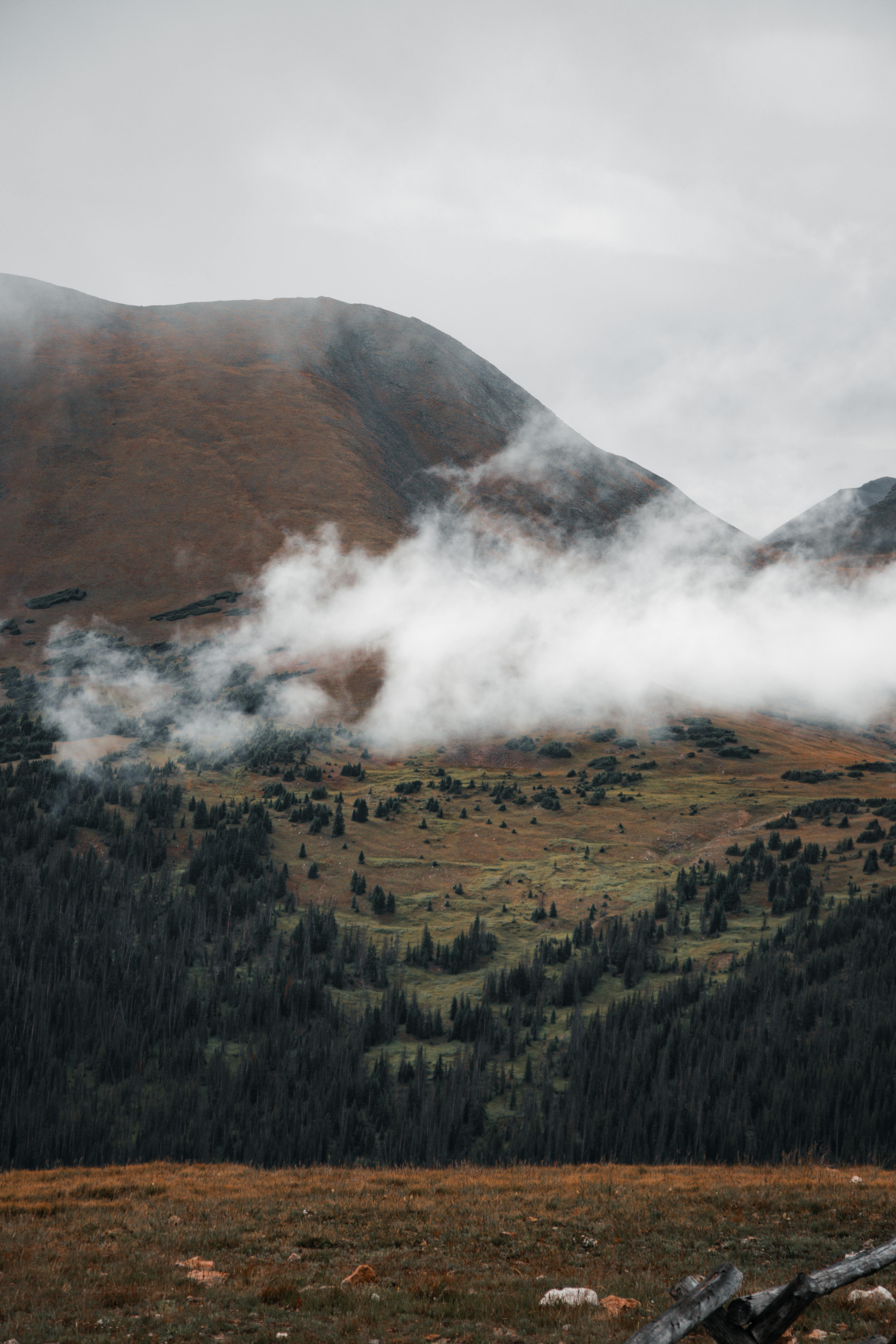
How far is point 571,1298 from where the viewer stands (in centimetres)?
1195

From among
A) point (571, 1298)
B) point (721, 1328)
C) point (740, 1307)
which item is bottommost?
point (571, 1298)

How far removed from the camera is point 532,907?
3059 inches

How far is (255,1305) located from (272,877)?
2705 inches

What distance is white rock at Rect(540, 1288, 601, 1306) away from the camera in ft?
38.5

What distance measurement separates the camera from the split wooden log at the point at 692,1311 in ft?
20.6

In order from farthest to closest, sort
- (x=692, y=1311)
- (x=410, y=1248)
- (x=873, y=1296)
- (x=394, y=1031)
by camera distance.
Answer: (x=394, y=1031), (x=410, y=1248), (x=873, y=1296), (x=692, y=1311)

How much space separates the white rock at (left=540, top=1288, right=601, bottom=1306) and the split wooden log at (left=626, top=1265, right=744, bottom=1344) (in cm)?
621

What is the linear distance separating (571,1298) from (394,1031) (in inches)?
1967

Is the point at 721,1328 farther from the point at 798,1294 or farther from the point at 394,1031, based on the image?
the point at 394,1031

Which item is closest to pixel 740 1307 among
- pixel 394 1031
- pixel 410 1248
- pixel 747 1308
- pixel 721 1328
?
pixel 747 1308

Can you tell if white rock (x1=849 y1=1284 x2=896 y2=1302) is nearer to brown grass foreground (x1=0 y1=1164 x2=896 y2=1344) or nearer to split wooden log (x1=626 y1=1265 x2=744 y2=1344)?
A: brown grass foreground (x1=0 y1=1164 x2=896 y2=1344)

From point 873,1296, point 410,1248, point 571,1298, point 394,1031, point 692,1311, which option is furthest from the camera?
point 394,1031

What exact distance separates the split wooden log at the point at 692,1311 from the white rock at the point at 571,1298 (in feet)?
20.4

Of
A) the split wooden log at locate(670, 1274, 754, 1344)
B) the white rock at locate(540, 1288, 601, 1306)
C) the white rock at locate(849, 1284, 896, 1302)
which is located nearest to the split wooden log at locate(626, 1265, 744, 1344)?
the split wooden log at locate(670, 1274, 754, 1344)
